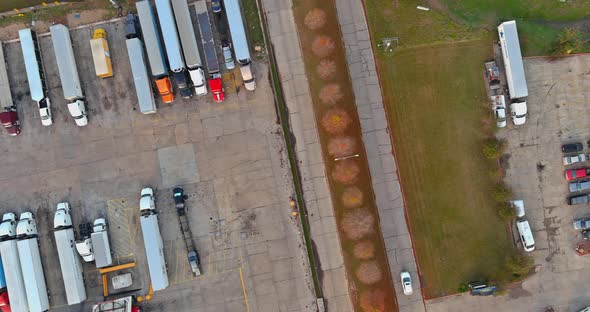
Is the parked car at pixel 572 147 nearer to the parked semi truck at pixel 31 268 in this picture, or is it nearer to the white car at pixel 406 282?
the white car at pixel 406 282

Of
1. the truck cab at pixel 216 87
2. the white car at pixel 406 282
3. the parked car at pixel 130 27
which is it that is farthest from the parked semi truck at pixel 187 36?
the white car at pixel 406 282

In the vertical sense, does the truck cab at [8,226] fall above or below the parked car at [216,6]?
below

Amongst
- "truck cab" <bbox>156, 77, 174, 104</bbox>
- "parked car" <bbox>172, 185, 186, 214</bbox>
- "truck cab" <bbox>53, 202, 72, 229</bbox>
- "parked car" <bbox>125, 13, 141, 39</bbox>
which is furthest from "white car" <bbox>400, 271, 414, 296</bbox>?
"parked car" <bbox>125, 13, 141, 39</bbox>

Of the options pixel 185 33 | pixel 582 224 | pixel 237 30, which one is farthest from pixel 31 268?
pixel 582 224

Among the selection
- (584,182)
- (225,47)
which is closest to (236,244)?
(225,47)

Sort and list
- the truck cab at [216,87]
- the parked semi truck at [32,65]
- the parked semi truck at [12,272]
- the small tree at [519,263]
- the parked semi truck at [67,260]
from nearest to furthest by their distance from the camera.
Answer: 1. the parked semi truck at [12,272]
2. the small tree at [519,263]
3. the parked semi truck at [67,260]
4. the parked semi truck at [32,65]
5. the truck cab at [216,87]

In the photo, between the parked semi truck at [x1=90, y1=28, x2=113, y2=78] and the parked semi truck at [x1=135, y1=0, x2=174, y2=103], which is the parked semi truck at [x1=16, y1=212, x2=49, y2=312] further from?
the parked semi truck at [x1=135, y1=0, x2=174, y2=103]

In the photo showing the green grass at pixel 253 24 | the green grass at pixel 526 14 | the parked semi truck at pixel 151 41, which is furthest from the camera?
the green grass at pixel 253 24

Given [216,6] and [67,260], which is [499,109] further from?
[67,260]
